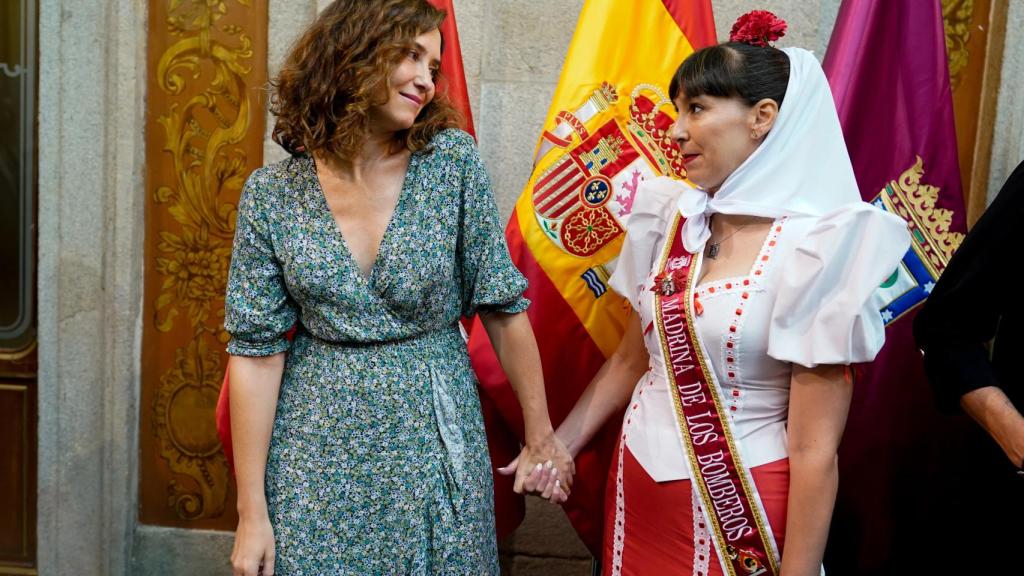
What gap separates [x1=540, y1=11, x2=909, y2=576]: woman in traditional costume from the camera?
155cm

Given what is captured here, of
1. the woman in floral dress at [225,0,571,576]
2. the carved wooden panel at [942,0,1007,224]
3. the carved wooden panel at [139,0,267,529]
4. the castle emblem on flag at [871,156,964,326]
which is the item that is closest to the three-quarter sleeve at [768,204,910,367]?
the woman in floral dress at [225,0,571,576]

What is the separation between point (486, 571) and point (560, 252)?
838 millimetres

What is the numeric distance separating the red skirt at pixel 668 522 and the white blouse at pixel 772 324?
0.08ft

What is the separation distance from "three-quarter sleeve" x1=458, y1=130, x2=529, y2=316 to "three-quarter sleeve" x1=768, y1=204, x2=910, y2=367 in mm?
513

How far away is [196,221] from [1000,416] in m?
2.26

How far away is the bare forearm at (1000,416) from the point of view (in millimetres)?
1646

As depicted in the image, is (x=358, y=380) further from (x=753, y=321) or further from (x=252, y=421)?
(x=753, y=321)

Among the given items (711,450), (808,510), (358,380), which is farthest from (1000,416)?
(358,380)

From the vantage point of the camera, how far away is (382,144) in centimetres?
176

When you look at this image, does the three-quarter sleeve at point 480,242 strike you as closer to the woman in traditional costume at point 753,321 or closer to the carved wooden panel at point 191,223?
the woman in traditional costume at point 753,321

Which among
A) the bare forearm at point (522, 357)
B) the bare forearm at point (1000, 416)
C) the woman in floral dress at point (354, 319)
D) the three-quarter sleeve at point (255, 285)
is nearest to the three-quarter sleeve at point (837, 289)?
the bare forearm at point (1000, 416)

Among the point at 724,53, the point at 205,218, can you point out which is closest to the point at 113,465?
the point at 205,218

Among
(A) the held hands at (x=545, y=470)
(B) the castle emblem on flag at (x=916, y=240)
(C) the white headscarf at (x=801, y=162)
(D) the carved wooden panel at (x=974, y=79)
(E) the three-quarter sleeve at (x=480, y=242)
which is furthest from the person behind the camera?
(D) the carved wooden panel at (x=974, y=79)

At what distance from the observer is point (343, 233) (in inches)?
67.0
